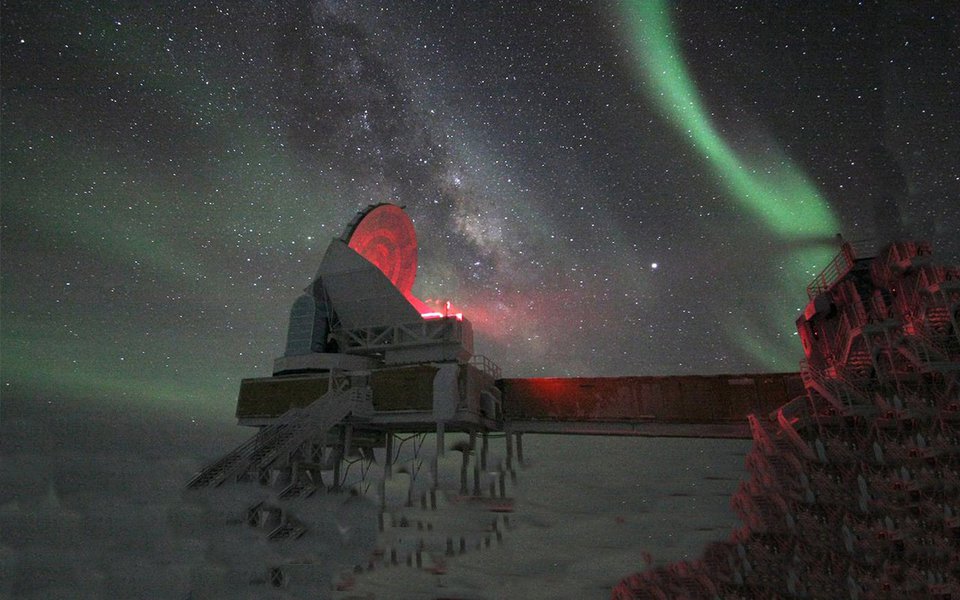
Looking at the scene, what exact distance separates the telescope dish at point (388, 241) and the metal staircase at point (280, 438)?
35.6ft

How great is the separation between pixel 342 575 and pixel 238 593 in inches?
344

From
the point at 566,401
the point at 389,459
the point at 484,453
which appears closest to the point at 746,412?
the point at 566,401

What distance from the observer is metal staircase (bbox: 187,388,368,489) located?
2181cm

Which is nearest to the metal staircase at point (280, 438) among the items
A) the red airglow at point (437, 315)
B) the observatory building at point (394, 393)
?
the observatory building at point (394, 393)

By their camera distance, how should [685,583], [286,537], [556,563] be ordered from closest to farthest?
[685,583] → [286,537] → [556,563]

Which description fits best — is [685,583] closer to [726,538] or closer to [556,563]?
[726,538]

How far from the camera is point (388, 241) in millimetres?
38812

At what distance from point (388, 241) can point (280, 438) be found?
18775 mm

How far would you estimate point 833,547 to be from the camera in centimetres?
1573

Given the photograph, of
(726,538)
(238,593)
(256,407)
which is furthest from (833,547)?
(256,407)

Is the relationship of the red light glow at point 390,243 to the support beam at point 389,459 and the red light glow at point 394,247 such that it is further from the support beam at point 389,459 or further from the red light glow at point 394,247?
the support beam at point 389,459

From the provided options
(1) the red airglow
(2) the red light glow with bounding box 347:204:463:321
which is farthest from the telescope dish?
(1) the red airglow

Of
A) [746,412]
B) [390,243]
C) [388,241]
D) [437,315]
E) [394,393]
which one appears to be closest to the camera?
[746,412]

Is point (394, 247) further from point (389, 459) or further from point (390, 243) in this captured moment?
point (389, 459)
